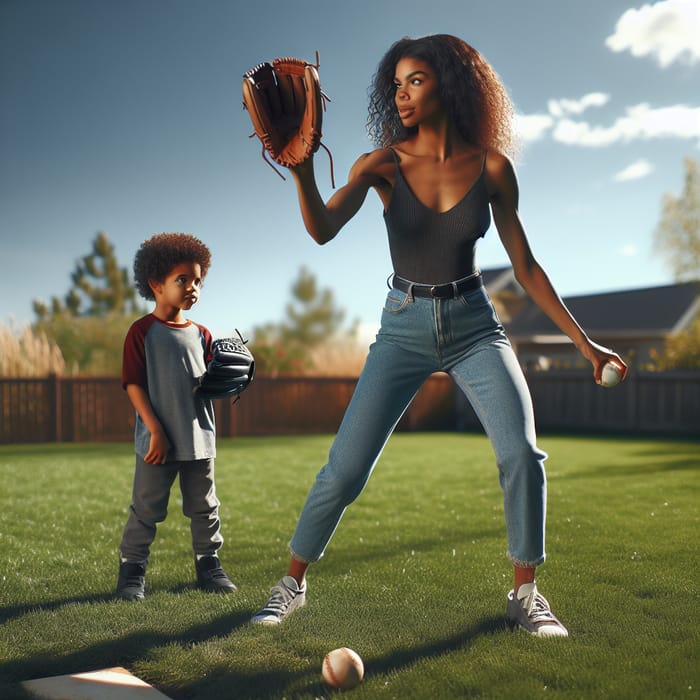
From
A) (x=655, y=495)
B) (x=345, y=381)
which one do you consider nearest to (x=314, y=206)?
(x=655, y=495)

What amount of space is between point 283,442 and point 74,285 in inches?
1495

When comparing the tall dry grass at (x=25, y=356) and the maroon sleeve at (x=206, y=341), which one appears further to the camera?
the tall dry grass at (x=25, y=356)

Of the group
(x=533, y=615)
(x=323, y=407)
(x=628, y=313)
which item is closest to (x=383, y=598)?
(x=533, y=615)

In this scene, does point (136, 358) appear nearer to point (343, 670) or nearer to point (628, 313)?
point (343, 670)

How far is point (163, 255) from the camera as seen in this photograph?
12.7ft

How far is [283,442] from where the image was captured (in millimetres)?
14359

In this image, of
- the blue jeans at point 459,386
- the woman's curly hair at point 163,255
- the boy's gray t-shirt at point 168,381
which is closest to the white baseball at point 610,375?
the blue jeans at point 459,386

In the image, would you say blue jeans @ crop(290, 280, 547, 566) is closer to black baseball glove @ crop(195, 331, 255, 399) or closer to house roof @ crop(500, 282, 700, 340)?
black baseball glove @ crop(195, 331, 255, 399)

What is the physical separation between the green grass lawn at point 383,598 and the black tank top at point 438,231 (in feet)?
4.66

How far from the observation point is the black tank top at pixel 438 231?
3086 millimetres

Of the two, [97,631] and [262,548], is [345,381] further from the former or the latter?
[97,631]

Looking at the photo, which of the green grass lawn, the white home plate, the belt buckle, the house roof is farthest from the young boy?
the house roof

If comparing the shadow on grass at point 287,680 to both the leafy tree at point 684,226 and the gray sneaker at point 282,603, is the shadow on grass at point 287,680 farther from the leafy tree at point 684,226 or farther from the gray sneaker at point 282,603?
the leafy tree at point 684,226

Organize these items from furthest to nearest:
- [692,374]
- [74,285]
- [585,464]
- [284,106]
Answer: [74,285] → [692,374] → [585,464] → [284,106]
